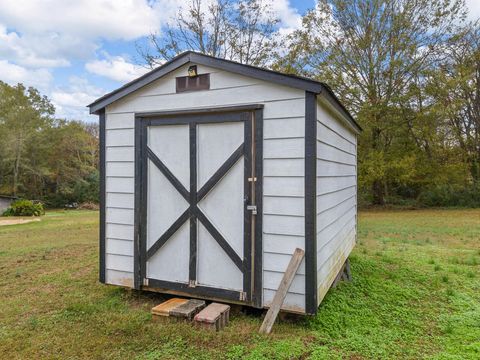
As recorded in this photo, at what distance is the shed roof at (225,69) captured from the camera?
3086 millimetres

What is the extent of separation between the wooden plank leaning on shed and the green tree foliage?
25847mm

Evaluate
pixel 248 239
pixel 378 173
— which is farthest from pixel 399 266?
pixel 378 173

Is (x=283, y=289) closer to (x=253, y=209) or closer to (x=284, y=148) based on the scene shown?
(x=253, y=209)

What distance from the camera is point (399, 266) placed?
564cm

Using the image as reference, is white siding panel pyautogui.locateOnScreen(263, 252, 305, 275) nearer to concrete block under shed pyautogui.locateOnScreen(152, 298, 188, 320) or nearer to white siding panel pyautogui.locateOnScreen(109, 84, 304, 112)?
concrete block under shed pyautogui.locateOnScreen(152, 298, 188, 320)

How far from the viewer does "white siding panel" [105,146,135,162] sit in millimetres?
3893

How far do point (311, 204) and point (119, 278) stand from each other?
239 centimetres

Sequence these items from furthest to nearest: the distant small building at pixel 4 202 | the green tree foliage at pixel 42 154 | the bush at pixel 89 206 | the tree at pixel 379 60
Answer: the bush at pixel 89 206
the green tree foliage at pixel 42 154
the distant small building at pixel 4 202
the tree at pixel 379 60

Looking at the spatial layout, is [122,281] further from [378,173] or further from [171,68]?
[378,173]

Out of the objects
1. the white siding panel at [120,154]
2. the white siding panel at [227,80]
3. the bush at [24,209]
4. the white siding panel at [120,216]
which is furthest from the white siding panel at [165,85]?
the bush at [24,209]

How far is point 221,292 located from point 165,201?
1125 mm

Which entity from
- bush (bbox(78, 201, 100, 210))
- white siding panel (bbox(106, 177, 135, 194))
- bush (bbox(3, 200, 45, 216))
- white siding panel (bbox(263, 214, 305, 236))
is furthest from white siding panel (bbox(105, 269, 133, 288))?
bush (bbox(78, 201, 100, 210))

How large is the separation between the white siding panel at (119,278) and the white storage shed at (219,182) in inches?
0.5

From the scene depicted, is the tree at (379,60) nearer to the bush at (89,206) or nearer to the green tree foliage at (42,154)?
the bush at (89,206)
